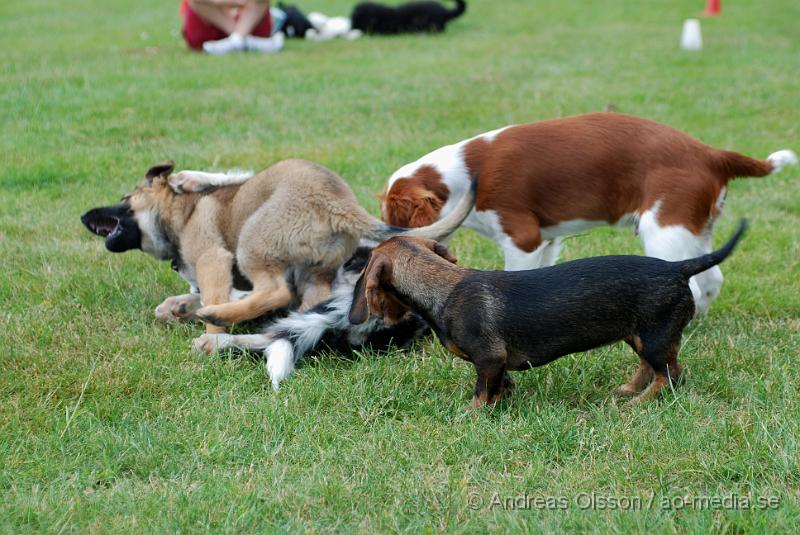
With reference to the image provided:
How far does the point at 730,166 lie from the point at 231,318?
272cm

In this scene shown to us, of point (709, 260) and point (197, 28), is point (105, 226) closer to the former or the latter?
point (709, 260)

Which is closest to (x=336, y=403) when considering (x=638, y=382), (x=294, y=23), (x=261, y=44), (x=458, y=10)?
(x=638, y=382)

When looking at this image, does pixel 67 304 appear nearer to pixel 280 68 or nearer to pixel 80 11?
pixel 280 68

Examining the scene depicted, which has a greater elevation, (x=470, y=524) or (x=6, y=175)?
(x=470, y=524)

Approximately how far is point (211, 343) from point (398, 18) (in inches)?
509

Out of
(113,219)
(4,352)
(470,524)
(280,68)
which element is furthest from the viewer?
(280,68)

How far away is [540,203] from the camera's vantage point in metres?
5.24

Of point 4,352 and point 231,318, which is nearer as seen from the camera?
point 4,352

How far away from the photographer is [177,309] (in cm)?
530

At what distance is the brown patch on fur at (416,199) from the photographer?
5227 mm

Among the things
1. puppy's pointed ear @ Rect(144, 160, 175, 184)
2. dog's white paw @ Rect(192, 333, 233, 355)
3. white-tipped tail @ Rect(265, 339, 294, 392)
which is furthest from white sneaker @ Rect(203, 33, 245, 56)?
white-tipped tail @ Rect(265, 339, 294, 392)

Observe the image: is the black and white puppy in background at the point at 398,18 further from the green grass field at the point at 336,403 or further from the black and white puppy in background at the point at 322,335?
the black and white puppy in background at the point at 322,335

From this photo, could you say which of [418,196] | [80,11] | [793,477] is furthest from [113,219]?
[80,11]

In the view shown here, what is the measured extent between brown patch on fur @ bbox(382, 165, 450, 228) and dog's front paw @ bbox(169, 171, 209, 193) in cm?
128
